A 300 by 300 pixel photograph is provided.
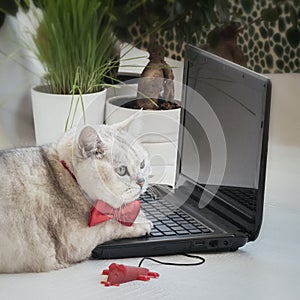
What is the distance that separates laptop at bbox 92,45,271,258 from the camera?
97 centimetres

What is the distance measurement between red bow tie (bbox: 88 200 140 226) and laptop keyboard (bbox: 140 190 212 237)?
47mm

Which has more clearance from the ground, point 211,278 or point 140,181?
Answer: point 140,181

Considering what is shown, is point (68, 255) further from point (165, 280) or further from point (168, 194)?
point (168, 194)

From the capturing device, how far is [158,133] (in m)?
1.33

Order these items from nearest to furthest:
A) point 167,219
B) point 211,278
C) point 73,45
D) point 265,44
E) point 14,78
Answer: point 211,278
point 167,219
point 73,45
point 14,78
point 265,44

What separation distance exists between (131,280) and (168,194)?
0.29 meters

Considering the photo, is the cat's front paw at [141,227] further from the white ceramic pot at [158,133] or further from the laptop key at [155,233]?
the white ceramic pot at [158,133]

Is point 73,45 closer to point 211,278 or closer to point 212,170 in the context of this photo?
point 212,170

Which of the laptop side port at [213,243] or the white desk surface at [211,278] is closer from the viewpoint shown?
the white desk surface at [211,278]

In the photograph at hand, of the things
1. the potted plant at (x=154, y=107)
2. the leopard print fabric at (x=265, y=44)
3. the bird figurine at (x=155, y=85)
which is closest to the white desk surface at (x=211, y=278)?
the potted plant at (x=154, y=107)

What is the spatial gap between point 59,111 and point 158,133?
0.22 m

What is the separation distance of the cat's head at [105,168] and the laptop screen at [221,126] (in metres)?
0.16

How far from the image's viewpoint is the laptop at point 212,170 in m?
0.97

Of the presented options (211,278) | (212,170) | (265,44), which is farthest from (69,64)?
(265,44)
